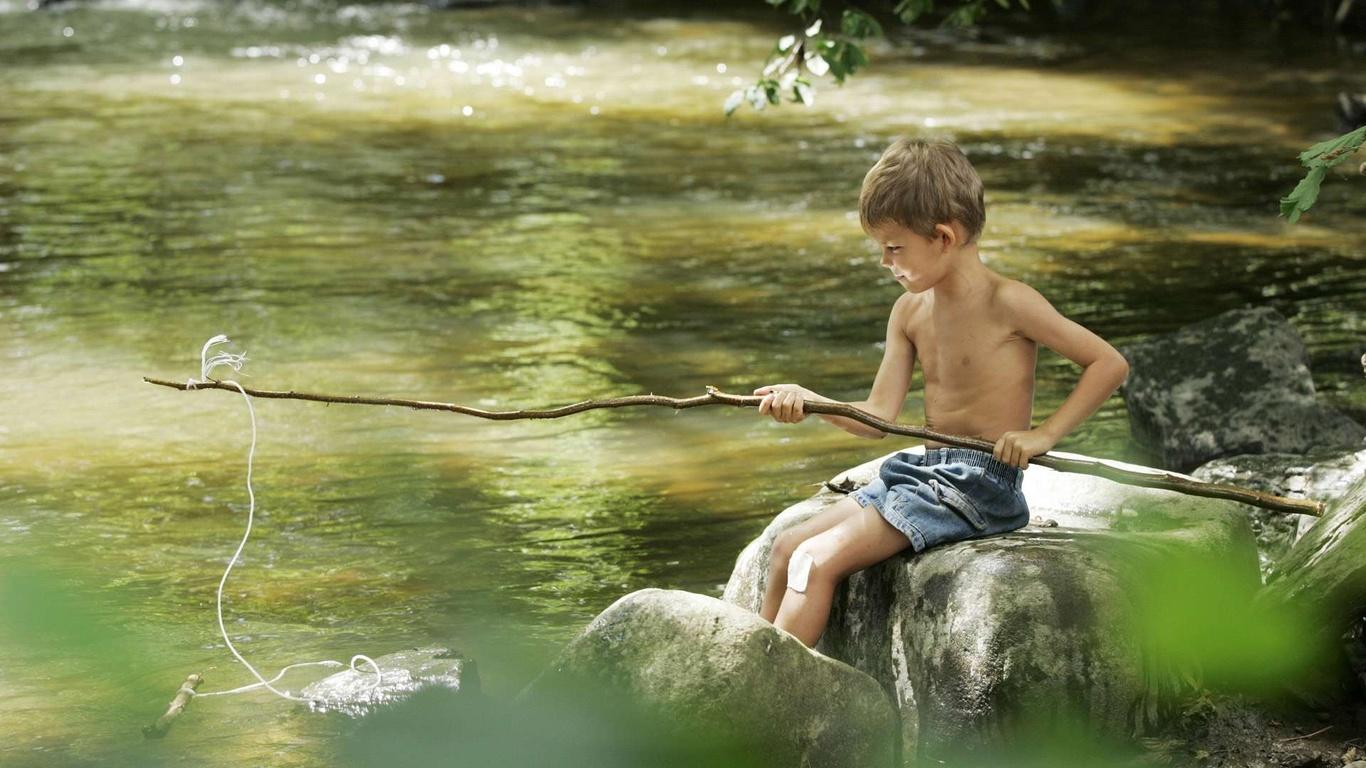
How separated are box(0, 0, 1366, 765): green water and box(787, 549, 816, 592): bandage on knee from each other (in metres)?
0.81

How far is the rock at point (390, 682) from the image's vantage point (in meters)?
4.15

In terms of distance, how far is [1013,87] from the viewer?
656 inches

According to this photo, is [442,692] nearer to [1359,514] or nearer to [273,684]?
[273,684]

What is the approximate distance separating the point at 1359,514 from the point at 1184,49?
16.4 meters

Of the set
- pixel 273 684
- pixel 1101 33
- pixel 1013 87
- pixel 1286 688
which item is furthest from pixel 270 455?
pixel 1101 33

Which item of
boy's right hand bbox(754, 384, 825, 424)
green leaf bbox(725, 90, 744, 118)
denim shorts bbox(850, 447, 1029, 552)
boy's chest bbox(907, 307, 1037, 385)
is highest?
green leaf bbox(725, 90, 744, 118)

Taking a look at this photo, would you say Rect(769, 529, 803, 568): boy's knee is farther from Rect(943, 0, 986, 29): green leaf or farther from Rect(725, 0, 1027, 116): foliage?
Rect(943, 0, 986, 29): green leaf

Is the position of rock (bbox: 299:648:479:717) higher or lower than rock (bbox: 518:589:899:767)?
lower

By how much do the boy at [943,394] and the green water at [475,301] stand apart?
35.4 inches

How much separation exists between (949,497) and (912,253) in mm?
550

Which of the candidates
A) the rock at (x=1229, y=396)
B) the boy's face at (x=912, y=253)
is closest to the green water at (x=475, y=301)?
the rock at (x=1229, y=396)

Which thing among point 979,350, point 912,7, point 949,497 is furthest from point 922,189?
point 912,7

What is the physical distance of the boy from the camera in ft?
12.6

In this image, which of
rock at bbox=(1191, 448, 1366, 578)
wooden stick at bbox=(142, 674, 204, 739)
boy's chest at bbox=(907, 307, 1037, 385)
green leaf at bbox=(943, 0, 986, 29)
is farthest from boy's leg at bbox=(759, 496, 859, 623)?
green leaf at bbox=(943, 0, 986, 29)
